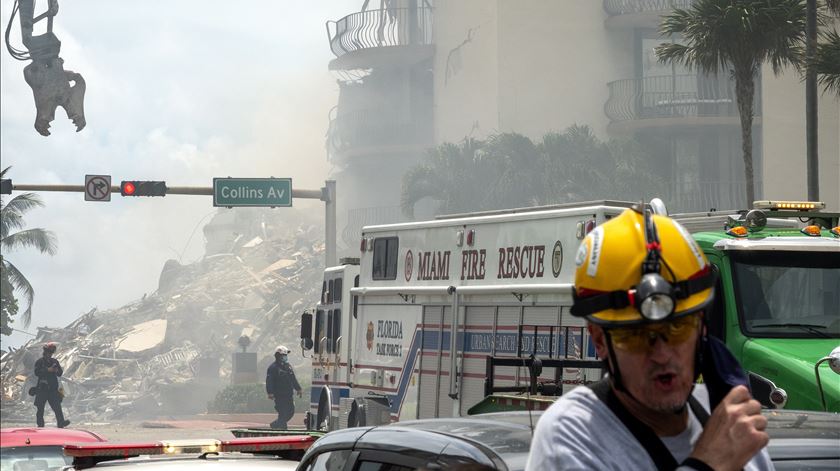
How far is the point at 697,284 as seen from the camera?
7.34ft

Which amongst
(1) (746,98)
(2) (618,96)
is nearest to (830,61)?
(1) (746,98)

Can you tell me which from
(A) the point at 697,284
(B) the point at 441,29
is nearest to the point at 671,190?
(B) the point at 441,29

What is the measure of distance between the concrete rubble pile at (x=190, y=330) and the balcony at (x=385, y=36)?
11397 mm

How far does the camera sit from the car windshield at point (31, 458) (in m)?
9.06

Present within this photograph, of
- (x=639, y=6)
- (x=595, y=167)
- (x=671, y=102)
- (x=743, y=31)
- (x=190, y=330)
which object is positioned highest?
(x=639, y=6)

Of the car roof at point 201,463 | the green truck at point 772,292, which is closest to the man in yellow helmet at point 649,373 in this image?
the car roof at point 201,463

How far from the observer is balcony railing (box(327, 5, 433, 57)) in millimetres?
48250

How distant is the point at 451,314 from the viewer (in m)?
14.3

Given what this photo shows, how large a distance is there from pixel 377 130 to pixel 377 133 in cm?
11

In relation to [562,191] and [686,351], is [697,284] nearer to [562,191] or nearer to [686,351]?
[686,351]

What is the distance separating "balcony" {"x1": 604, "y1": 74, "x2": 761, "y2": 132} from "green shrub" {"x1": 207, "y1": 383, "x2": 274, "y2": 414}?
13.2m

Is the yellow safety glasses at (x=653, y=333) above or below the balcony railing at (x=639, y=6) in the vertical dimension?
below

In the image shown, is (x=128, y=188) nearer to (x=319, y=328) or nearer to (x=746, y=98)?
(x=319, y=328)

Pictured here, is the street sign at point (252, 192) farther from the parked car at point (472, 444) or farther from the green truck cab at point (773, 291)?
the parked car at point (472, 444)
